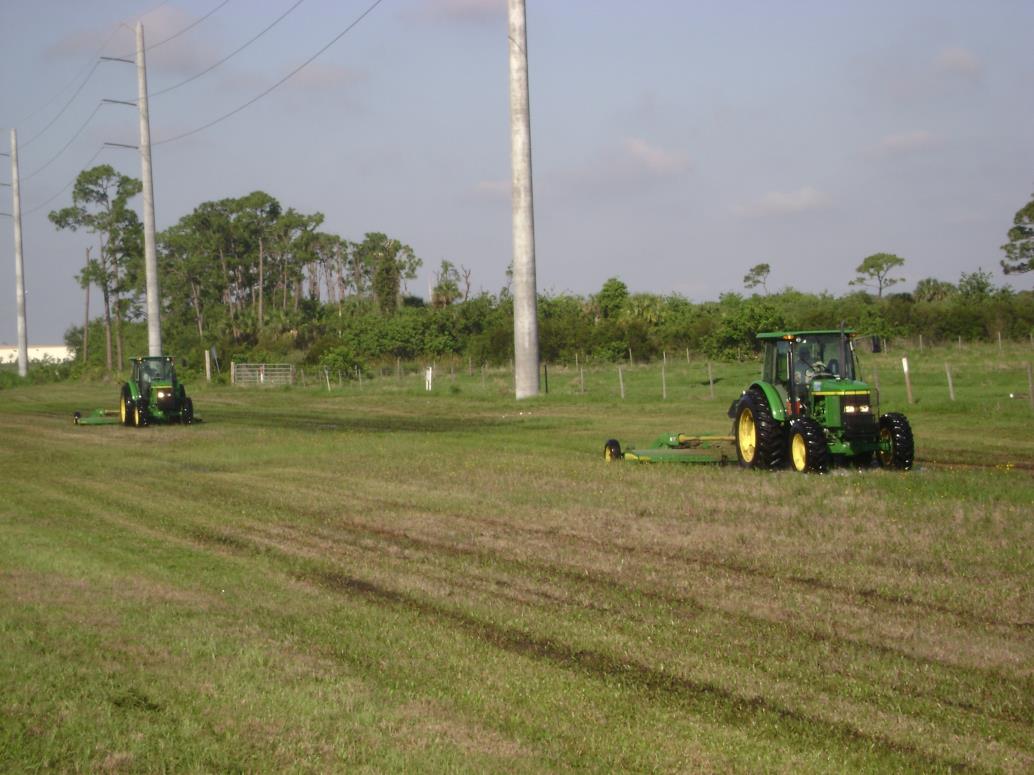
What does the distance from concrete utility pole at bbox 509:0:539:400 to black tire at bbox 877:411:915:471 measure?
71.3 feet

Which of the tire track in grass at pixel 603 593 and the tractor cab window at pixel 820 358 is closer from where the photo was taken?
the tire track in grass at pixel 603 593

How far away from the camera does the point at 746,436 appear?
59.8 ft

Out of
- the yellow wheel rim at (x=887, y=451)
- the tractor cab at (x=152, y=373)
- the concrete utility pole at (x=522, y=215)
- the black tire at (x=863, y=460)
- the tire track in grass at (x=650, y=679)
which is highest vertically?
the concrete utility pole at (x=522, y=215)

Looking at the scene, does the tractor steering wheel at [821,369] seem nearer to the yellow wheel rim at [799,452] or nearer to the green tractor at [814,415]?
the green tractor at [814,415]

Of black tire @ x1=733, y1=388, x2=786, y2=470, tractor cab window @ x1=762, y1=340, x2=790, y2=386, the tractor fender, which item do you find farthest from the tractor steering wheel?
black tire @ x1=733, y1=388, x2=786, y2=470

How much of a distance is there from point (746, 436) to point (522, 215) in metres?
21.3

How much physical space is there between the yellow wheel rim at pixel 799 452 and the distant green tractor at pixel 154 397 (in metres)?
20.7

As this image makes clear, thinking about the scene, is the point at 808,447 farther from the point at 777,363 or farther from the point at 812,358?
the point at 777,363

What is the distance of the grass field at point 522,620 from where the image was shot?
19.8ft

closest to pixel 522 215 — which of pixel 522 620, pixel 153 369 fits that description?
pixel 153 369

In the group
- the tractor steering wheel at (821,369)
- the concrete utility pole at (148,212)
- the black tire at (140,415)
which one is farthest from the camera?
the concrete utility pole at (148,212)

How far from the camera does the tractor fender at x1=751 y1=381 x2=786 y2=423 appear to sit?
56.9ft

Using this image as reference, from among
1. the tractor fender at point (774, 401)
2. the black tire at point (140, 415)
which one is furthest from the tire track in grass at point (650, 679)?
the black tire at point (140, 415)

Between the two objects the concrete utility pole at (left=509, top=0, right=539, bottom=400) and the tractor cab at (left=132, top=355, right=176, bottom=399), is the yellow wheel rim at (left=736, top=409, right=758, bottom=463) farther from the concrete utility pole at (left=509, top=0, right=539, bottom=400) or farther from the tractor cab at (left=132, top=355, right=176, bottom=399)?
the concrete utility pole at (left=509, top=0, right=539, bottom=400)
